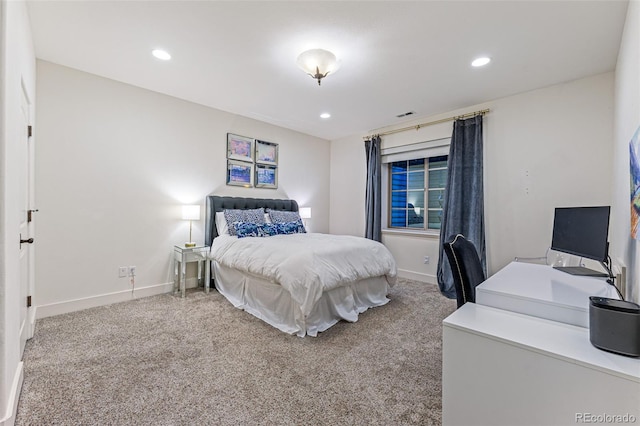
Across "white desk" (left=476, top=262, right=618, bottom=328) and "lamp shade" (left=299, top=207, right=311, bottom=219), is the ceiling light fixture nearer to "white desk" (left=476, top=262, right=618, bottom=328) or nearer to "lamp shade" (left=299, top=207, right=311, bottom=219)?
"white desk" (left=476, top=262, right=618, bottom=328)

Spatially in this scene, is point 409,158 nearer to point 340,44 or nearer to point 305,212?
point 305,212

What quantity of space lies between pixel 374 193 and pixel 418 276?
1526 mm

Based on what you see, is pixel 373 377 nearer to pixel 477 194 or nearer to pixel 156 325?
pixel 156 325

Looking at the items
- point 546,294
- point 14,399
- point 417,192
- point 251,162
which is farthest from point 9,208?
point 417,192

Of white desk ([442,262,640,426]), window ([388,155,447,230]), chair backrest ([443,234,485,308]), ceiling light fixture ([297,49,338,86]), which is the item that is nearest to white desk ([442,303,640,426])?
white desk ([442,262,640,426])

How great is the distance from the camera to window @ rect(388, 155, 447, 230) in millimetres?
4473

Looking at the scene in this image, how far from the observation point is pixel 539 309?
1.33 m

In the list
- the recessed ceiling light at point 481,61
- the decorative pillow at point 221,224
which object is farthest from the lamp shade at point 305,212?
the recessed ceiling light at point 481,61

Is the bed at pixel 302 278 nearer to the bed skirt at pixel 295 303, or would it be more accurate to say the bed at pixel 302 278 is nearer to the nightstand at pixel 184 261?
the bed skirt at pixel 295 303

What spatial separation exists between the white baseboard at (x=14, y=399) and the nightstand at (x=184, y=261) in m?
1.71

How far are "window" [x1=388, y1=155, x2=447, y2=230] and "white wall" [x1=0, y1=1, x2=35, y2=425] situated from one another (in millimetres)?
4380

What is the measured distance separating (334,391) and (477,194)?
3.09 meters

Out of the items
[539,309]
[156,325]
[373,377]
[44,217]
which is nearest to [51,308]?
[44,217]

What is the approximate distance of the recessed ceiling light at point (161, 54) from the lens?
2598 millimetres
